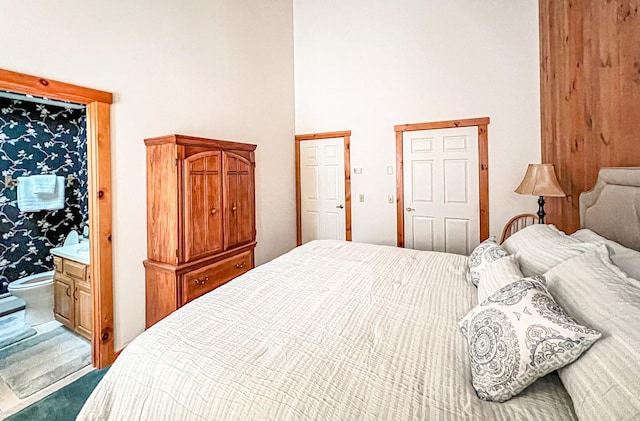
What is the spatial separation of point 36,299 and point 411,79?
15.7 feet

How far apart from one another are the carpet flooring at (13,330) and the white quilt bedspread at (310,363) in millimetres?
2464

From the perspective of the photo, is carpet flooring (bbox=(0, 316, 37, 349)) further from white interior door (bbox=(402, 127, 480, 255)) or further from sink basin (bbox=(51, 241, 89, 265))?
white interior door (bbox=(402, 127, 480, 255))

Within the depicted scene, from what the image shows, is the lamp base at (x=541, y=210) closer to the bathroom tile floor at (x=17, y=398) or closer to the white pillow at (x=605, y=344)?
the white pillow at (x=605, y=344)

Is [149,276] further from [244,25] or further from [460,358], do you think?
[244,25]

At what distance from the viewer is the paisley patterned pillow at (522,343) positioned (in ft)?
2.60

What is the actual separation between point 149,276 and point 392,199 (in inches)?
114

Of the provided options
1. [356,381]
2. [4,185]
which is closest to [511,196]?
[356,381]

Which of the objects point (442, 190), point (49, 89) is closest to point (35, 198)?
point (49, 89)

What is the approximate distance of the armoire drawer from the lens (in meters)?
2.37

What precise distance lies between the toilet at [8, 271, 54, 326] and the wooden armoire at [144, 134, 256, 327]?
4.38 feet

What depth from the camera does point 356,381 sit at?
2.89ft

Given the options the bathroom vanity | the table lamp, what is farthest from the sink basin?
the table lamp

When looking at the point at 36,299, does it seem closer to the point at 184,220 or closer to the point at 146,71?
the point at 184,220

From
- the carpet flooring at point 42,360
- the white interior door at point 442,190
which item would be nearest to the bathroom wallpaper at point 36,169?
the carpet flooring at point 42,360
